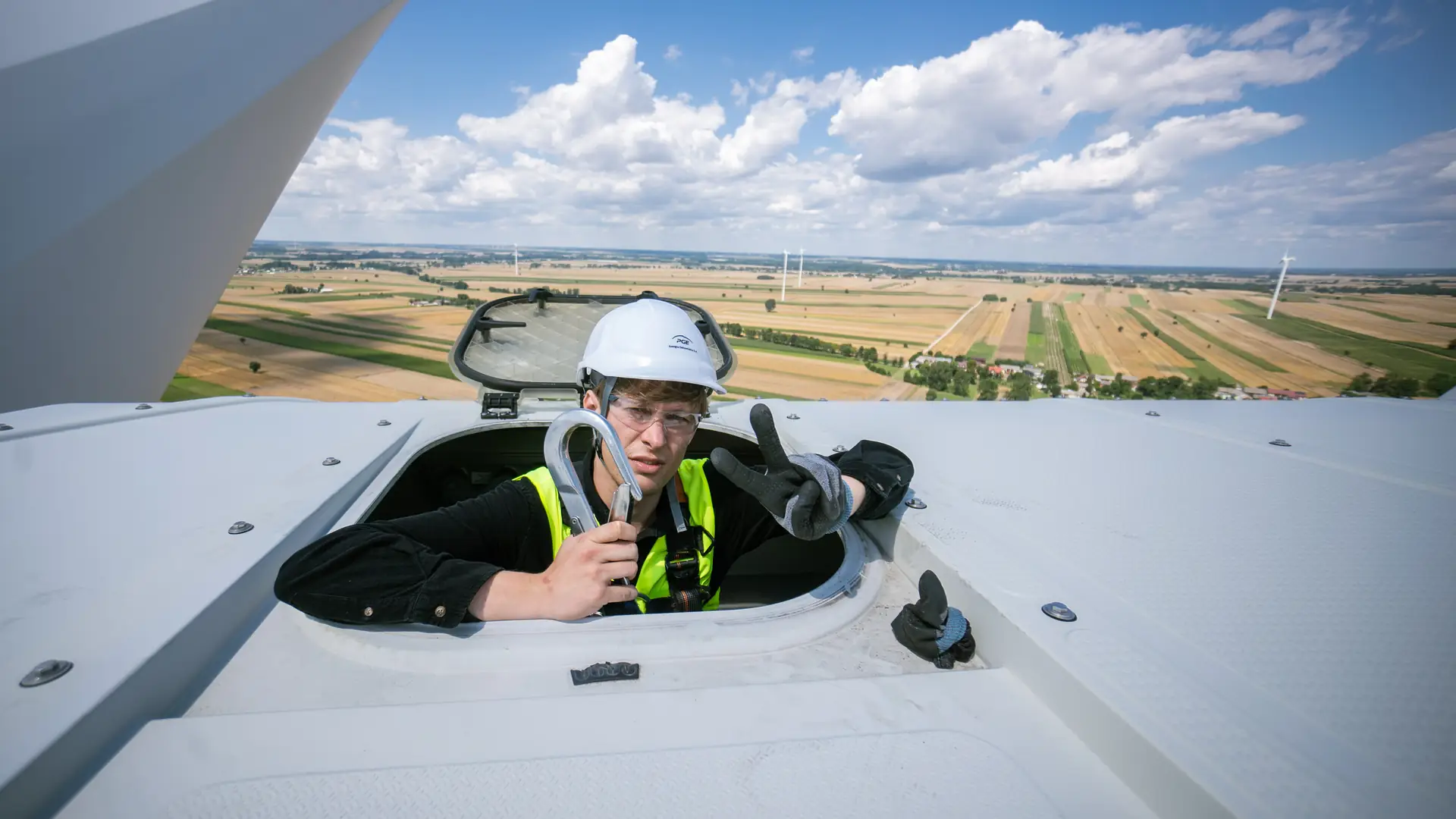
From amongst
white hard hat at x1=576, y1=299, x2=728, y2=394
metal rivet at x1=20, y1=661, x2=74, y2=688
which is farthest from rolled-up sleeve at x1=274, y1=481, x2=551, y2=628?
white hard hat at x1=576, y1=299, x2=728, y2=394

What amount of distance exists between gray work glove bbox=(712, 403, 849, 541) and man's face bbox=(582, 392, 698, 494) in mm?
207

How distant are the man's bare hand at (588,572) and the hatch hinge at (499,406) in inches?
56.8

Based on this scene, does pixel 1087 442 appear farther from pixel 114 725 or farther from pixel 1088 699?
pixel 114 725

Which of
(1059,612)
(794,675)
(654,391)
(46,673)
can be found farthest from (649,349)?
(46,673)

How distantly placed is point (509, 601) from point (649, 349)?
2.12 ft

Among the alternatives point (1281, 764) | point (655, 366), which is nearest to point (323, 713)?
point (655, 366)

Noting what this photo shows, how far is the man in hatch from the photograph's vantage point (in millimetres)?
1137

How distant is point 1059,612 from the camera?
1124 mm

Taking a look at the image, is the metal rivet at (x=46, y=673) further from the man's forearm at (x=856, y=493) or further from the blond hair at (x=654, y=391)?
the man's forearm at (x=856, y=493)

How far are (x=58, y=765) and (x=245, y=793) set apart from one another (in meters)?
0.24

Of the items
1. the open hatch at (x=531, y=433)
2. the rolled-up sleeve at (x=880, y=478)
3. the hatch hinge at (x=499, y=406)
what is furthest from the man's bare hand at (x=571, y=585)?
the hatch hinge at (x=499, y=406)

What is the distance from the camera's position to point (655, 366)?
57.0 inches

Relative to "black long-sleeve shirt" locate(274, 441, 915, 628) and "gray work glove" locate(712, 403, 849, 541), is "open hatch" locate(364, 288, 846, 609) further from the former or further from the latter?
"gray work glove" locate(712, 403, 849, 541)

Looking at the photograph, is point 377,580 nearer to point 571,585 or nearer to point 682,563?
point 571,585
